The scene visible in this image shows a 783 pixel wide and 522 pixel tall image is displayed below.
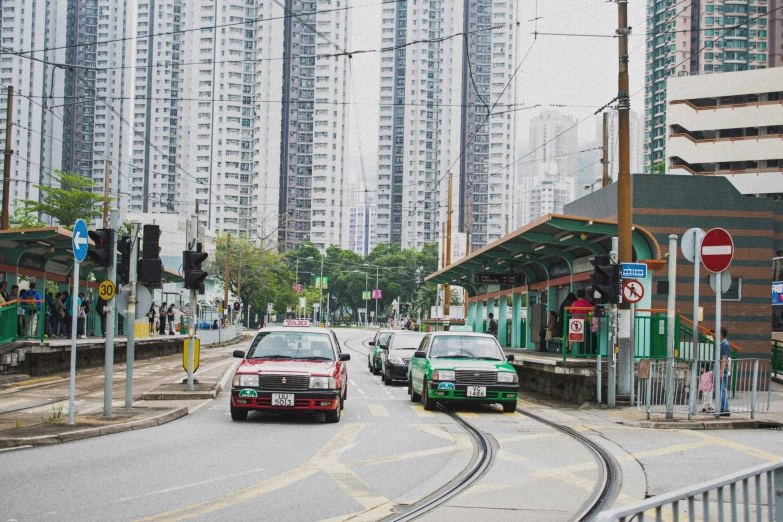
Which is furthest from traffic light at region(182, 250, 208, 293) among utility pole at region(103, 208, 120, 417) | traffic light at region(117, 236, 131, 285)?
utility pole at region(103, 208, 120, 417)

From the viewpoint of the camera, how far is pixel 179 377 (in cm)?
2648

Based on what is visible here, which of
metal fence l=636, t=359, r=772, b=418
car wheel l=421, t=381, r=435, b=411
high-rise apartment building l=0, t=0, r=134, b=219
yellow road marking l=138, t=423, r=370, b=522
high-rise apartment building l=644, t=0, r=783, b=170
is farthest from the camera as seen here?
high-rise apartment building l=644, t=0, r=783, b=170

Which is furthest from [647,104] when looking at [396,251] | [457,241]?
[396,251]

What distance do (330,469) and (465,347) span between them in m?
8.58

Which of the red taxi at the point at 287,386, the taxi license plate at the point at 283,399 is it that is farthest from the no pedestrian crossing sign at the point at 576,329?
the taxi license plate at the point at 283,399

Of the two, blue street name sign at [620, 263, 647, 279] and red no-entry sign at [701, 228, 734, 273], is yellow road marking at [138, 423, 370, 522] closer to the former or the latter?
red no-entry sign at [701, 228, 734, 273]

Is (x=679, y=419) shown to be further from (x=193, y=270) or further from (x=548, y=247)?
(x=548, y=247)

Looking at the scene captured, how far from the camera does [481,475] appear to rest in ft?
31.5

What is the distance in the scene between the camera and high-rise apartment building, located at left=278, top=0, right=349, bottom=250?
5069 inches

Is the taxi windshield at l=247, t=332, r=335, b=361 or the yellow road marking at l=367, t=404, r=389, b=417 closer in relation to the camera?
the taxi windshield at l=247, t=332, r=335, b=361

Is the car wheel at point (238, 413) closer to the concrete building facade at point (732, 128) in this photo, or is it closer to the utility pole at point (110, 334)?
the utility pole at point (110, 334)

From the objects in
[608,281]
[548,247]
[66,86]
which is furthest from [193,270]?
[66,86]

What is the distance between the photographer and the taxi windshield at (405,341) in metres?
26.1

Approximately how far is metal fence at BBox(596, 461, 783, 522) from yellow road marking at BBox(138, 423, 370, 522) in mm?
3957
